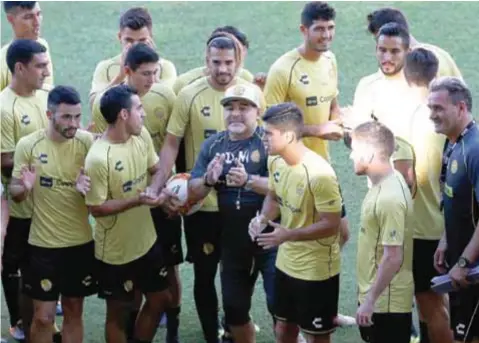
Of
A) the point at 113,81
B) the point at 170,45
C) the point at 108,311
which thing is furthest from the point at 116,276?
the point at 170,45

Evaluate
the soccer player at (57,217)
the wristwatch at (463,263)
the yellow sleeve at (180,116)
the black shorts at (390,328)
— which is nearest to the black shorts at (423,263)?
the black shorts at (390,328)

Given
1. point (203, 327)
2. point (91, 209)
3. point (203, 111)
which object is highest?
point (203, 111)

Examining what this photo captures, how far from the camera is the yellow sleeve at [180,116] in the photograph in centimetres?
773

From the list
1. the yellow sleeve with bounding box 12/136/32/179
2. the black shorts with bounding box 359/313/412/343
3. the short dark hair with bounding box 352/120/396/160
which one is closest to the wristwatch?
the black shorts with bounding box 359/313/412/343

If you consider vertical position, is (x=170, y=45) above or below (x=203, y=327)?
above

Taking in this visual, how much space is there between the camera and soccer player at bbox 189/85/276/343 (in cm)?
714

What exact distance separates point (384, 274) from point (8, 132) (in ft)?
8.45

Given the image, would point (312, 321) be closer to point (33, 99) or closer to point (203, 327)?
Answer: point (203, 327)

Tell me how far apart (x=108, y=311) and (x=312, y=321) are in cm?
131

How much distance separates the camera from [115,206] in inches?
280

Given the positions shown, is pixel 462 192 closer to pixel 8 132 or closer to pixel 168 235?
pixel 168 235

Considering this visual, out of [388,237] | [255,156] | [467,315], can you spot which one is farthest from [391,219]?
[255,156]

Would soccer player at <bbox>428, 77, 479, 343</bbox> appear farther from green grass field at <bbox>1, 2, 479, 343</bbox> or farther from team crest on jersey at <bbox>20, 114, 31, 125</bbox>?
green grass field at <bbox>1, 2, 479, 343</bbox>

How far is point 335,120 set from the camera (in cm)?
825
